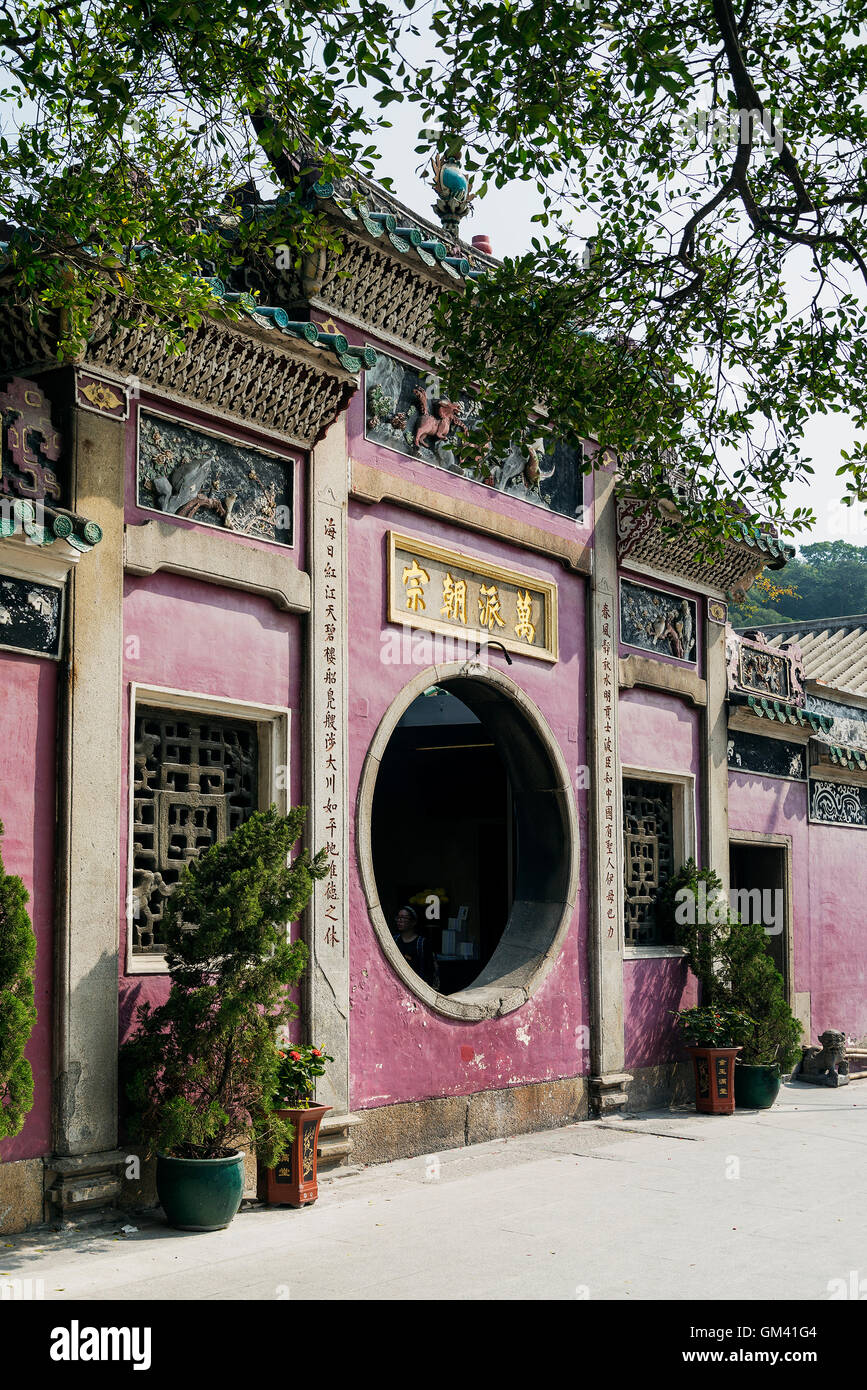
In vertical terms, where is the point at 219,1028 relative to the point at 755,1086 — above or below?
above

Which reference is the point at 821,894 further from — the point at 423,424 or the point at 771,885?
the point at 423,424

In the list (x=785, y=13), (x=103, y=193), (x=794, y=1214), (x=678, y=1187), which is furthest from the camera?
(x=678, y=1187)

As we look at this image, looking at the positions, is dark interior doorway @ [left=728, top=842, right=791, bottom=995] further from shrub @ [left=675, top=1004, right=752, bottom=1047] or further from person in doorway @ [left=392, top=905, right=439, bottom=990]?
person in doorway @ [left=392, top=905, right=439, bottom=990]

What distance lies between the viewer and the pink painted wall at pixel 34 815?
5758 millimetres

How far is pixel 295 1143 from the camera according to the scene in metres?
6.51

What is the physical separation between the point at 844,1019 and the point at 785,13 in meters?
9.61

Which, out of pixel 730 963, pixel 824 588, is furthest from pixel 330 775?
pixel 824 588

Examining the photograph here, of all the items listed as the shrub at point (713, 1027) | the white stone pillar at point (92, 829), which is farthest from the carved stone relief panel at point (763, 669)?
the white stone pillar at point (92, 829)

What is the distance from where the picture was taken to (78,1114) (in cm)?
582

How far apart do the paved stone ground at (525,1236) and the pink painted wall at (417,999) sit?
0.48 meters

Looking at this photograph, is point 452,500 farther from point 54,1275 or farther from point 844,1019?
point 844,1019

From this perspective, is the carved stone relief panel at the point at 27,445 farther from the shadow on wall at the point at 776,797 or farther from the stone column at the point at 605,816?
the shadow on wall at the point at 776,797

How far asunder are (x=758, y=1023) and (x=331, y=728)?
15.4 feet

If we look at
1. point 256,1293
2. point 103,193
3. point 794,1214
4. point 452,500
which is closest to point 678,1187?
point 794,1214
